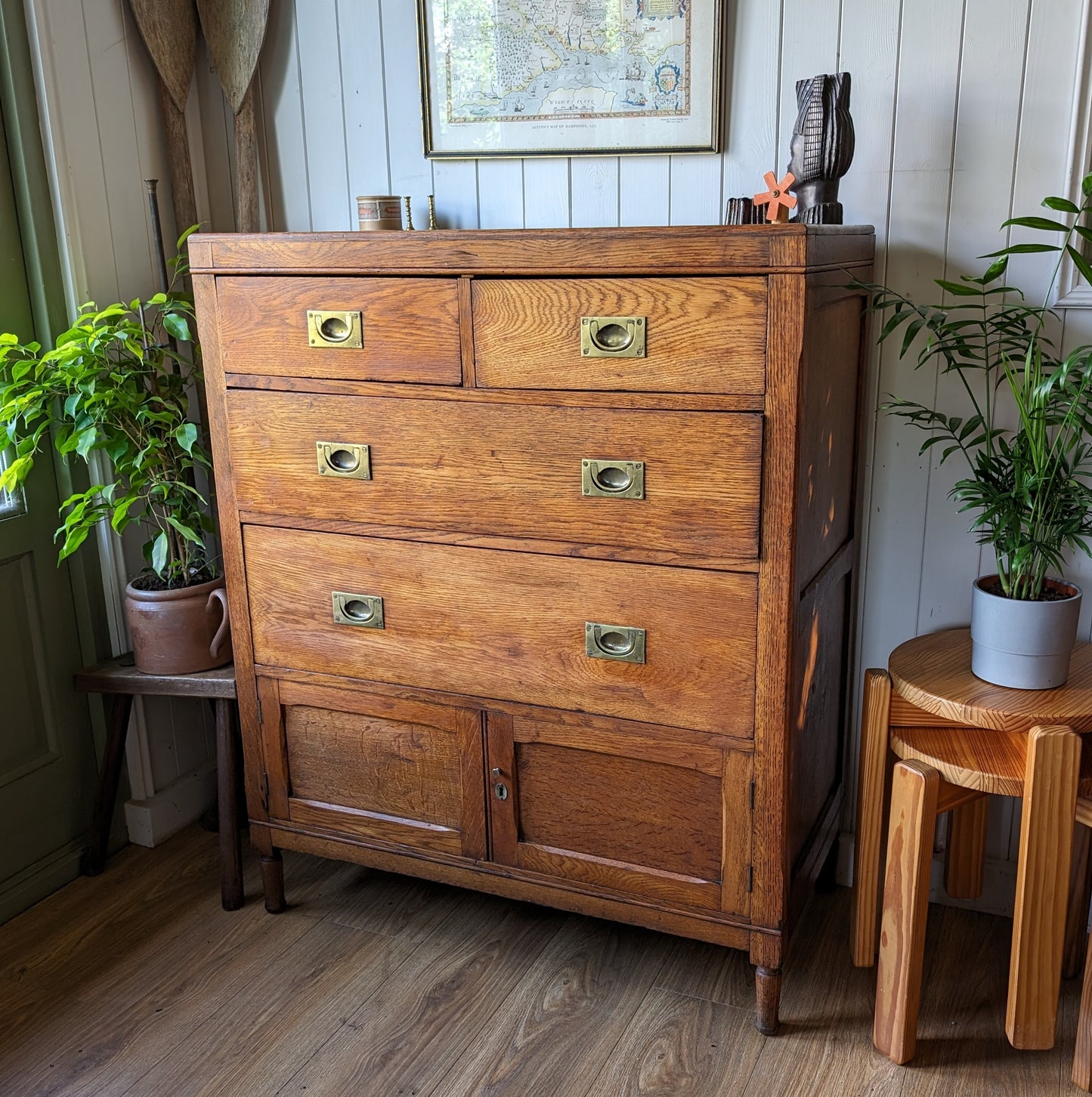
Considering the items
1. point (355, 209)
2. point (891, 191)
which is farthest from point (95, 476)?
point (891, 191)

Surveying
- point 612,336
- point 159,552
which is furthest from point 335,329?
point 159,552

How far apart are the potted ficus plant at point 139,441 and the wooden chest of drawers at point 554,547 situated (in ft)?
0.58

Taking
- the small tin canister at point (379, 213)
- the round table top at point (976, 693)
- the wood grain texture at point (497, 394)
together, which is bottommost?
the round table top at point (976, 693)

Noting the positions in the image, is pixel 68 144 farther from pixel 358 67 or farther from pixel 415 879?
pixel 415 879

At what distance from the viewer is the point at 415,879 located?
87.2 inches

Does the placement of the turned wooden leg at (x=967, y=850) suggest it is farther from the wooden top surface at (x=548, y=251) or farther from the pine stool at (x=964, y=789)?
the wooden top surface at (x=548, y=251)

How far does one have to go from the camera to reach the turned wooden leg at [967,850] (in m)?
1.96

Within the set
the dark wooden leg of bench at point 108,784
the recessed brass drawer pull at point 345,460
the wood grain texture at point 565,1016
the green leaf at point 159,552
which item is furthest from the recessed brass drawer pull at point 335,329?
the wood grain texture at point 565,1016

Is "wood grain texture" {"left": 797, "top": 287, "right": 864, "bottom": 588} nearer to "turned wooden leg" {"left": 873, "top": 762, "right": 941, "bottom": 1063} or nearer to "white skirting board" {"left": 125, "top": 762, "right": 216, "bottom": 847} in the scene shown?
"turned wooden leg" {"left": 873, "top": 762, "right": 941, "bottom": 1063}

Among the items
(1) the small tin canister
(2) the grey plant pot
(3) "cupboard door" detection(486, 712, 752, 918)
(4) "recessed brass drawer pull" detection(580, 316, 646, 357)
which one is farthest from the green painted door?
(2) the grey plant pot

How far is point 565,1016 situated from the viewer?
1.81 metres

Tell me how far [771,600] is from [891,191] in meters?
0.79

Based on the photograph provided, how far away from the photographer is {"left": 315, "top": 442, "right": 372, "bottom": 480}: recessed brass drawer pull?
1.77 m

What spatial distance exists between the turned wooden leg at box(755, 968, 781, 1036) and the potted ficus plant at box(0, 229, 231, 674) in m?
1.15
